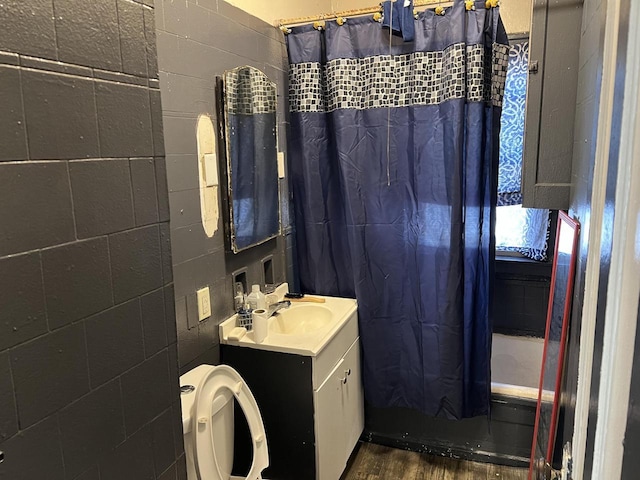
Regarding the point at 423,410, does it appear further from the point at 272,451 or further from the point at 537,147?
the point at 537,147

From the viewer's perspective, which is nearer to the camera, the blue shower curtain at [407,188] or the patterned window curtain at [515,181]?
the blue shower curtain at [407,188]

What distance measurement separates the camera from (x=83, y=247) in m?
0.95

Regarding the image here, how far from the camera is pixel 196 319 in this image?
6.54 ft

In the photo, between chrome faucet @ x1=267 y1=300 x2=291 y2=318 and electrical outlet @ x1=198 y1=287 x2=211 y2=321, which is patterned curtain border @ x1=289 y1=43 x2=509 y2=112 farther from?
electrical outlet @ x1=198 y1=287 x2=211 y2=321

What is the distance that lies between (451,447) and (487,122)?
1686mm

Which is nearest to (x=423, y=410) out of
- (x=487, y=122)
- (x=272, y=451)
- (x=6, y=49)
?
(x=272, y=451)

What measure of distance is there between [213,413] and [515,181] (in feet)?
7.58

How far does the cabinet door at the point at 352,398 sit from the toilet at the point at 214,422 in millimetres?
641

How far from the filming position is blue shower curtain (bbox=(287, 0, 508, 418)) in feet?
7.48

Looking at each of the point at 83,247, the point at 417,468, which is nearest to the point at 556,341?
the point at 417,468

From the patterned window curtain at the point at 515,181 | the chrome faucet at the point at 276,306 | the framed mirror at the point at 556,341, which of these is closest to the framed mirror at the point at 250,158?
the chrome faucet at the point at 276,306

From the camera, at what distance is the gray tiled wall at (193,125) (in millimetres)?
1783

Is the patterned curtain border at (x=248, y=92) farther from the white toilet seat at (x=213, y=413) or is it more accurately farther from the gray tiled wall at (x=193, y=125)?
the white toilet seat at (x=213, y=413)

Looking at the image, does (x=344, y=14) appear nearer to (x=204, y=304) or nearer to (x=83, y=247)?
(x=204, y=304)
